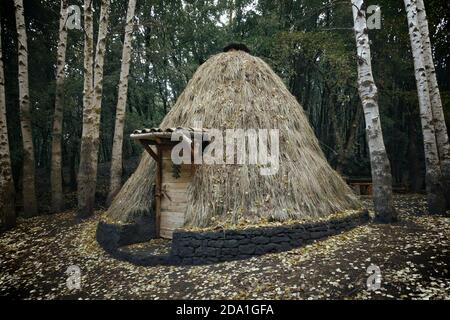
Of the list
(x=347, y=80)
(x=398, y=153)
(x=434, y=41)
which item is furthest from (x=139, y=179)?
(x=398, y=153)

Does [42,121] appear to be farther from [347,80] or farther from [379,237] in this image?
[347,80]

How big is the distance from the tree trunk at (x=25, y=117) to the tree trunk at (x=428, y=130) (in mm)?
12518

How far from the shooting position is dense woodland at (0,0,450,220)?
12.1 metres

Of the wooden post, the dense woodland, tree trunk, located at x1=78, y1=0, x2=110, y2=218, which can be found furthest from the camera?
the dense woodland

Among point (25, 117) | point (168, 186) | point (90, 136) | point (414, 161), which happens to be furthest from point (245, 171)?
point (414, 161)

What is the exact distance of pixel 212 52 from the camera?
677 inches

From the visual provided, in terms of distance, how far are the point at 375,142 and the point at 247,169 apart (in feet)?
11.0

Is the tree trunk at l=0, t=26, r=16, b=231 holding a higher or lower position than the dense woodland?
lower

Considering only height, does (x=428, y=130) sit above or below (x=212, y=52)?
below

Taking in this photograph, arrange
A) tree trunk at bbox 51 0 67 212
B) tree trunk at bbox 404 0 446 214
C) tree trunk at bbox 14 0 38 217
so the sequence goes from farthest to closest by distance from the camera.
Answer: tree trunk at bbox 51 0 67 212 → tree trunk at bbox 14 0 38 217 → tree trunk at bbox 404 0 446 214

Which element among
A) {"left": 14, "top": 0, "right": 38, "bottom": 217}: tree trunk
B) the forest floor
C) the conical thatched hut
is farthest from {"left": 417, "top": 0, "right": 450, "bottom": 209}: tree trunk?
{"left": 14, "top": 0, "right": 38, "bottom": 217}: tree trunk

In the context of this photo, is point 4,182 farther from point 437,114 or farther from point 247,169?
point 437,114

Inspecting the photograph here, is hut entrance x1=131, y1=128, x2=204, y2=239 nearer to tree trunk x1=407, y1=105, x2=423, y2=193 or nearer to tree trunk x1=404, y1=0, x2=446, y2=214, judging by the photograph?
tree trunk x1=404, y1=0, x2=446, y2=214
